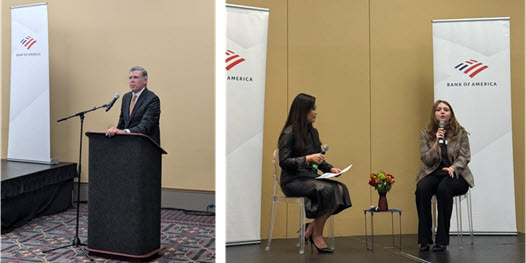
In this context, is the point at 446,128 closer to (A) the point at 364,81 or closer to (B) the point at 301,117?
(A) the point at 364,81

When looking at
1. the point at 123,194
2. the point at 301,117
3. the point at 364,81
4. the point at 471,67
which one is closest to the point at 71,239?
the point at 123,194

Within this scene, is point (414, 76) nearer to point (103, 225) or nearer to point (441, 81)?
point (441, 81)

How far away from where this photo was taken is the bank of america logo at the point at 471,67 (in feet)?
15.7

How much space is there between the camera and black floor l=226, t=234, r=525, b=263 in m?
3.77

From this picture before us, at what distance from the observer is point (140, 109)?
4.14 metres

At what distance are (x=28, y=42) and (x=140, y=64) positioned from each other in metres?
1.20

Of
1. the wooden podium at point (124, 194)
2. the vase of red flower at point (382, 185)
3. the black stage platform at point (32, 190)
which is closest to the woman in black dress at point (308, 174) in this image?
the vase of red flower at point (382, 185)

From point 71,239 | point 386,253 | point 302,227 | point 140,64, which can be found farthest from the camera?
point 140,64

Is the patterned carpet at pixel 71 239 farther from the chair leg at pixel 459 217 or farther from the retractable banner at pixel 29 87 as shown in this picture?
the chair leg at pixel 459 217

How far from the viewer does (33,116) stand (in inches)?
218

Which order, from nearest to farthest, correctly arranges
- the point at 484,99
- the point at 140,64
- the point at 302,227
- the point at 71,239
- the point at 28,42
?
the point at 302,227 → the point at 71,239 → the point at 484,99 → the point at 28,42 → the point at 140,64

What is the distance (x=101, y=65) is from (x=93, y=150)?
2337mm

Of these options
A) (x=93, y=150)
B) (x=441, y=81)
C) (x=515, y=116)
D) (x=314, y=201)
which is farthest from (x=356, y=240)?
(x=93, y=150)

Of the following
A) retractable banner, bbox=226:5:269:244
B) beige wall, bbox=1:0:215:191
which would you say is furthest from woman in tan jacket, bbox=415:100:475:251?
beige wall, bbox=1:0:215:191
